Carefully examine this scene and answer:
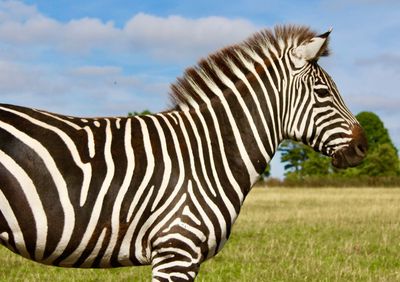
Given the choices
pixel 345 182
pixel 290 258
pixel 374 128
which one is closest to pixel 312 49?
pixel 290 258

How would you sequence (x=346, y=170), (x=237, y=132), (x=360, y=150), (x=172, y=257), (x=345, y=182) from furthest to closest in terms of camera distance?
(x=346, y=170) → (x=345, y=182) → (x=360, y=150) → (x=237, y=132) → (x=172, y=257)

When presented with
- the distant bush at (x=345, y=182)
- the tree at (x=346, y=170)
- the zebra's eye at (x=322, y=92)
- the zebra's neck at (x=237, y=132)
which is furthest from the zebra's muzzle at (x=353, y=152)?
the tree at (x=346, y=170)

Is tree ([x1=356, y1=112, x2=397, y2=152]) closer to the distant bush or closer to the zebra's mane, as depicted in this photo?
the distant bush

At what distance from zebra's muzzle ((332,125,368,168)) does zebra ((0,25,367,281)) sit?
0.01 m

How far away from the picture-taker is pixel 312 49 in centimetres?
538

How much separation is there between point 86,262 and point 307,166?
3244 inches

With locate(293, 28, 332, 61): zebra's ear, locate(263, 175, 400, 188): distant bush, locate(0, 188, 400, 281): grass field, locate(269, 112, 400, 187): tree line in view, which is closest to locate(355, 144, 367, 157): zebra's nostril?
locate(293, 28, 332, 61): zebra's ear

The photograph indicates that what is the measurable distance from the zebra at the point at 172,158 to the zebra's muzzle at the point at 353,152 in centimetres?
1

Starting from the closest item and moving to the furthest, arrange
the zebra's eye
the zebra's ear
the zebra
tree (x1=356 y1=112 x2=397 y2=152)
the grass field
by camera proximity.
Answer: the zebra < the zebra's ear < the zebra's eye < the grass field < tree (x1=356 y1=112 x2=397 y2=152)

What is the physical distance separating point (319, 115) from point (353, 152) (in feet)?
1.60

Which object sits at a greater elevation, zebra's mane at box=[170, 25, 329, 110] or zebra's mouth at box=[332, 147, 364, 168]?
zebra's mane at box=[170, 25, 329, 110]

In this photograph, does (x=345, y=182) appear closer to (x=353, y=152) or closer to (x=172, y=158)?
(x=353, y=152)

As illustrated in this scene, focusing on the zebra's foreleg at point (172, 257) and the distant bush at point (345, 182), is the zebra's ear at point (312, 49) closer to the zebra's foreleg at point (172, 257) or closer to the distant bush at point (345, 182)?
the zebra's foreleg at point (172, 257)

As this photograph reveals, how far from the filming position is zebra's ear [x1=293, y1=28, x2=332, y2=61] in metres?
5.33
